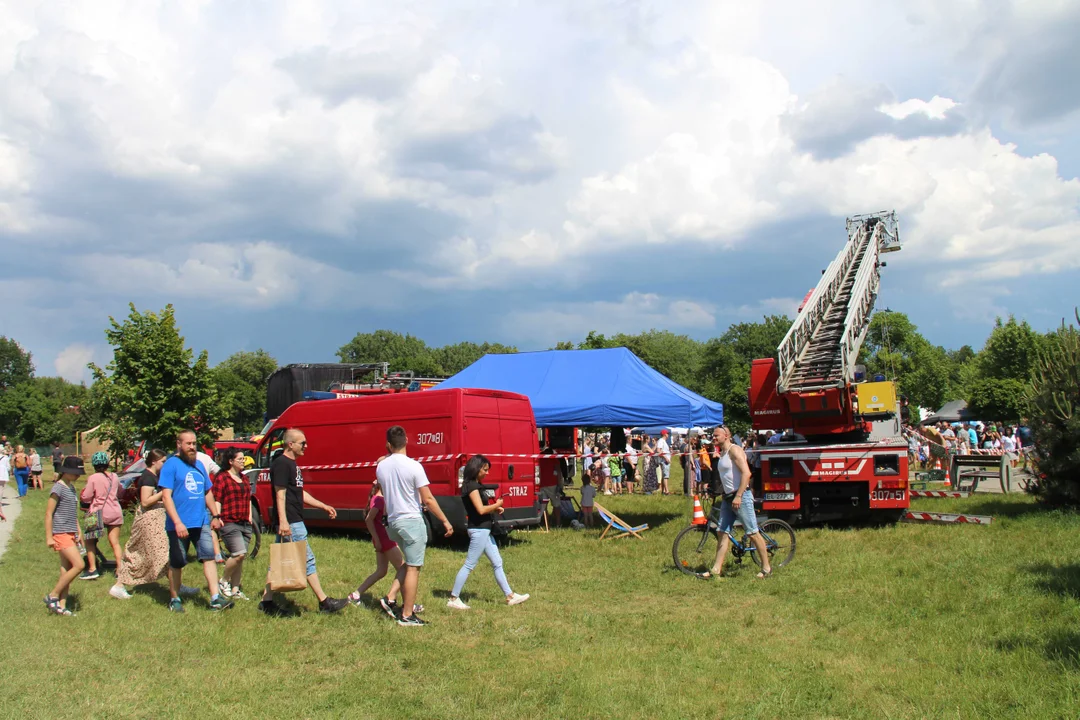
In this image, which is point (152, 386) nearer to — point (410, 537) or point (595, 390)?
point (595, 390)

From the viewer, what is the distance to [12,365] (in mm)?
107875

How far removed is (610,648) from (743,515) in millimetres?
3379

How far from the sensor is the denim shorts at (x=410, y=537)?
719cm

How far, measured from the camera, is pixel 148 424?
53.5 feet

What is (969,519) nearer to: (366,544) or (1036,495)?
(1036,495)

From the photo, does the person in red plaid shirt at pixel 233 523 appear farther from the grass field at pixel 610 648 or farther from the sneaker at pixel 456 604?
the sneaker at pixel 456 604

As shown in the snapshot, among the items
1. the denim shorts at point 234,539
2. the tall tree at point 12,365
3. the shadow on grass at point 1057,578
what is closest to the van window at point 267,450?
the denim shorts at point 234,539

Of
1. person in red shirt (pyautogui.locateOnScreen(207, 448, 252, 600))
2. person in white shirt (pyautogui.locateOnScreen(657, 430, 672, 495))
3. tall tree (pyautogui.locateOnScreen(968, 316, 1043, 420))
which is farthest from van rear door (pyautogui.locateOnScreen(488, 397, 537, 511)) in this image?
tall tree (pyautogui.locateOnScreen(968, 316, 1043, 420))

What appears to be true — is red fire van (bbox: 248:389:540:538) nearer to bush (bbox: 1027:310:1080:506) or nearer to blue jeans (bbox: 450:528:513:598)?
blue jeans (bbox: 450:528:513:598)

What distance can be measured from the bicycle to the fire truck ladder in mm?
4129

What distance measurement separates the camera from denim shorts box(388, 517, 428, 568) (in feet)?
23.6

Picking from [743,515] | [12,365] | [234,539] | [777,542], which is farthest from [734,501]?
[12,365]

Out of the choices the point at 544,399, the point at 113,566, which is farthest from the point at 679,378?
the point at 113,566

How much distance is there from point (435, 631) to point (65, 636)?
2990 millimetres
